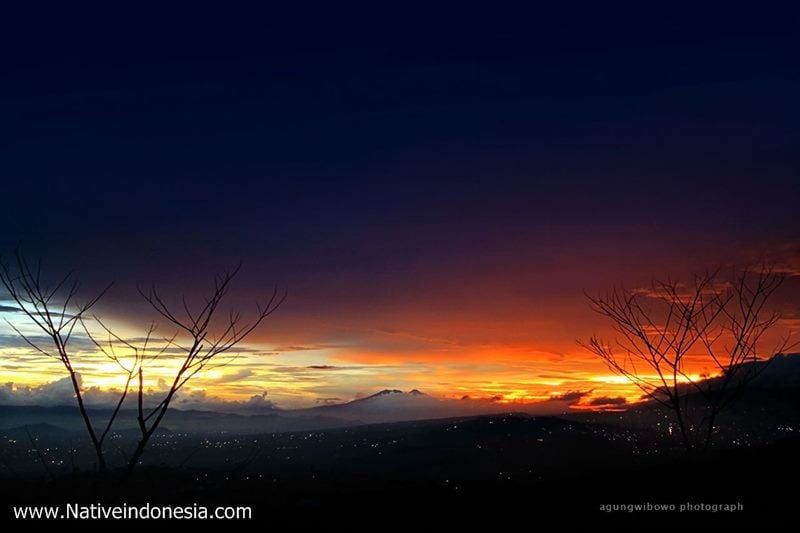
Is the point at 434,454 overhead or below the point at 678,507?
below

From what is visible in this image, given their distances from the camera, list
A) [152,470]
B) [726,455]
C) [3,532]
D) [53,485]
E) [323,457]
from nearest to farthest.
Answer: [3,532] < [53,485] < [726,455] < [152,470] < [323,457]

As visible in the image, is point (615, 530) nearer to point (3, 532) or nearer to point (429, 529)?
point (429, 529)

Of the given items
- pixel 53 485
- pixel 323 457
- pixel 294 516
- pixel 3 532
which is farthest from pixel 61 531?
pixel 323 457

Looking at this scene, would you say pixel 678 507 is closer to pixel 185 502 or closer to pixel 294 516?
pixel 294 516

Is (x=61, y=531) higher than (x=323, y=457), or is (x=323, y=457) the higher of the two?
(x=61, y=531)

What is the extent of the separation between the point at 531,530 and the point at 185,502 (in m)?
9.19

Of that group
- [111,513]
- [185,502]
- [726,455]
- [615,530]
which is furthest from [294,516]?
[726,455]

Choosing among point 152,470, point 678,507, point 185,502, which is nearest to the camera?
point 678,507

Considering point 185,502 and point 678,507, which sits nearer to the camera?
point 678,507

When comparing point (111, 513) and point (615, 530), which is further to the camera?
point (111, 513)

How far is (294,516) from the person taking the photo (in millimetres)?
14938

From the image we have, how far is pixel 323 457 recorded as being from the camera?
181750 mm

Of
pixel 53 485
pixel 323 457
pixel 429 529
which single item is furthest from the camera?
pixel 323 457

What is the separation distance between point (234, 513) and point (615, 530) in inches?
363
